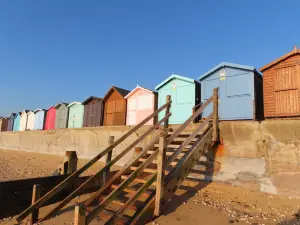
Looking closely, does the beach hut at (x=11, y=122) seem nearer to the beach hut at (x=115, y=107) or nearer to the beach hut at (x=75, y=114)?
the beach hut at (x=75, y=114)

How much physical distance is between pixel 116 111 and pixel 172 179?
1184 centimetres

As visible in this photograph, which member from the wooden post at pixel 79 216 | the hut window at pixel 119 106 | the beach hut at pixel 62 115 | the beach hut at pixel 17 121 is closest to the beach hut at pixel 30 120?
the beach hut at pixel 17 121

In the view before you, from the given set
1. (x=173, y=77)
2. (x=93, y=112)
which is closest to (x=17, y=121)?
(x=93, y=112)

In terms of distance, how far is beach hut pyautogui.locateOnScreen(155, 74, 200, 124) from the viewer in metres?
12.1

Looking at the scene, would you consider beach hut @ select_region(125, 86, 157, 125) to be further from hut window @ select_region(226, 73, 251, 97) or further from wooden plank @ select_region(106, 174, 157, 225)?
wooden plank @ select_region(106, 174, 157, 225)

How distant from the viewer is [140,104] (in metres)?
15.0

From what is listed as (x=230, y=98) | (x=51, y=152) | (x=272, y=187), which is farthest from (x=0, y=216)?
(x=51, y=152)

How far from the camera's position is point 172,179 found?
528 cm

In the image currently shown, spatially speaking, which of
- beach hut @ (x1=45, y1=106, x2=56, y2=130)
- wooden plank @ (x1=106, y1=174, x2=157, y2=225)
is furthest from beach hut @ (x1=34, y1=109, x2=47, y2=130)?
wooden plank @ (x1=106, y1=174, x2=157, y2=225)

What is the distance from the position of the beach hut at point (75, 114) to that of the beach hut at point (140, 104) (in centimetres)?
612

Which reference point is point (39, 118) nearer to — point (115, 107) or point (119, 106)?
point (115, 107)

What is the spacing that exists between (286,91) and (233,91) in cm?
219

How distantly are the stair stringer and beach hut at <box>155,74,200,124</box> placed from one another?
202 inches

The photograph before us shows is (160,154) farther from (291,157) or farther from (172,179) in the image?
(291,157)
